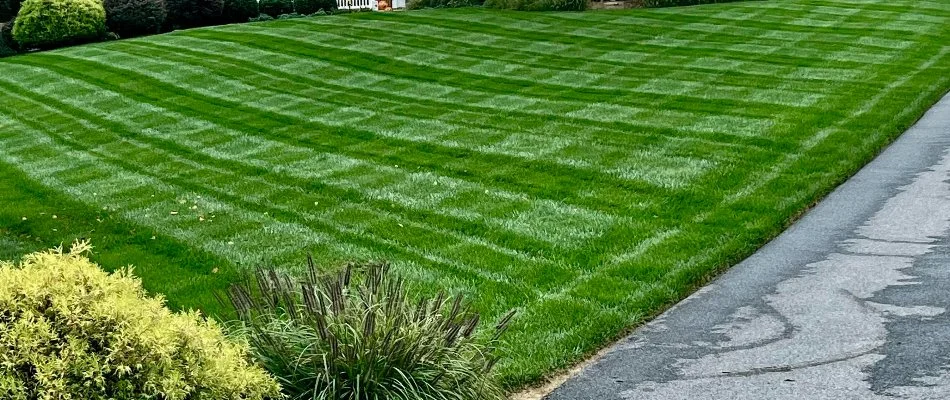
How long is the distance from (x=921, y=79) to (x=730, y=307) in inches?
509

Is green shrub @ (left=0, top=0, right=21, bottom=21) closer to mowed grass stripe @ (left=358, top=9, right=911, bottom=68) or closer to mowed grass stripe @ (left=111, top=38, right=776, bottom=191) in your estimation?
mowed grass stripe @ (left=358, top=9, right=911, bottom=68)

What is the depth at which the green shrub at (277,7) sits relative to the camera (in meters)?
36.0

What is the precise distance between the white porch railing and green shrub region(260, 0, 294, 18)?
232cm

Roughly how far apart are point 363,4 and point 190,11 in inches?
291

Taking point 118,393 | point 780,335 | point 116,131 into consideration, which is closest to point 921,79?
point 780,335

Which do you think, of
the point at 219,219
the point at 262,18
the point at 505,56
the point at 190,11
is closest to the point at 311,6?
the point at 262,18

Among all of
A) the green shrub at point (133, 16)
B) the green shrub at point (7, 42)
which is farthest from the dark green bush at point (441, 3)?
the green shrub at point (7, 42)

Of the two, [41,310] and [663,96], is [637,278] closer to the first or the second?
[41,310]

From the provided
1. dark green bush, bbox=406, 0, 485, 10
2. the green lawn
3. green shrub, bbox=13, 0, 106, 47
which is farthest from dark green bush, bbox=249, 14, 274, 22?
the green lawn

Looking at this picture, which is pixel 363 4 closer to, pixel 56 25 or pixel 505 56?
pixel 56 25

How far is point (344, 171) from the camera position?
13641mm

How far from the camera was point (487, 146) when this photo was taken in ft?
48.4

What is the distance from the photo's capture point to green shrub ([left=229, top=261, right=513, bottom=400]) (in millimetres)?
5664

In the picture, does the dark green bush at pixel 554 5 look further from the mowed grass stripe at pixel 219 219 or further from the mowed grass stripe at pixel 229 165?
the mowed grass stripe at pixel 219 219
